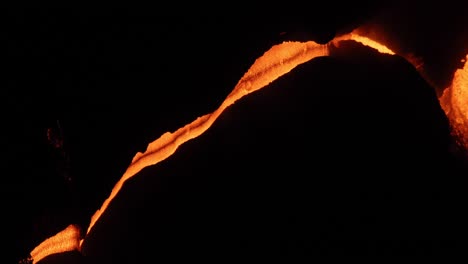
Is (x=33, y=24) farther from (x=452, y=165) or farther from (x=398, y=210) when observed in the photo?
(x=452, y=165)

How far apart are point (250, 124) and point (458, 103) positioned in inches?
75.0

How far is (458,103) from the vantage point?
4125mm

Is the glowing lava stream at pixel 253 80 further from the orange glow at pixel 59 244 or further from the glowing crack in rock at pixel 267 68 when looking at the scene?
the orange glow at pixel 59 244

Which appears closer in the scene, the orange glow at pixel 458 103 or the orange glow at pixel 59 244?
the orange glow at pixel 458 103

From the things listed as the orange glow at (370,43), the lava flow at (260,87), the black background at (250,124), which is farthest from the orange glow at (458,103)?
the orange glow at (370,43)

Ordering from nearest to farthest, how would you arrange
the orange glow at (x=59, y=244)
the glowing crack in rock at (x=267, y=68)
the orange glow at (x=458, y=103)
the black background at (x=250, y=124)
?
the black background at (x=250, y=124) < the glowing crack in rock at (x=267, y=68) < the orange glow at (x=458, y=103) < the orange glow at (x=59, y=244)

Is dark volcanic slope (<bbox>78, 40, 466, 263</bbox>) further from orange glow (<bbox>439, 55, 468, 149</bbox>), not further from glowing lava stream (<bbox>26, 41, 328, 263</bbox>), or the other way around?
orange glow (<bbox>439, 55, 468, 149</bbox>)

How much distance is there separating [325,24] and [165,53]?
121 centimetres

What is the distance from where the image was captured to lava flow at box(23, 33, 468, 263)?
364 centimetres

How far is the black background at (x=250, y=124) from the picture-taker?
11.5 feet

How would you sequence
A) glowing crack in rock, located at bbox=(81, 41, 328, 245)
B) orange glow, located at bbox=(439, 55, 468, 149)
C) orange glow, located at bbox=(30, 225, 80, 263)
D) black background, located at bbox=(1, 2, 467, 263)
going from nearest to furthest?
black background, located at bbox=(1, 2, 467, 263) → glowing crack in rock, located at bbox=(81, 41, 328, 245) → orange glow, located at bbox=(439, 55, 468, 149) → orange glow, located at bbox=(30, 225, 80, 263)

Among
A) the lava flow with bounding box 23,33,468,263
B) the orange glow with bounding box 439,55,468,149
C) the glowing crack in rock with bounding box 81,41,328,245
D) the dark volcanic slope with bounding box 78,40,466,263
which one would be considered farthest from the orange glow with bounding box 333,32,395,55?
the orange glow with bounding box 439,55,468,149

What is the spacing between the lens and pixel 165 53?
354 centimetres

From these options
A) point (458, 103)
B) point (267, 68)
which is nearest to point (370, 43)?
point (267, 68)
